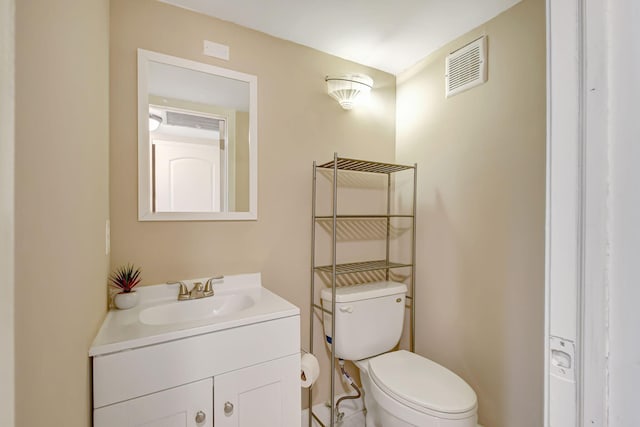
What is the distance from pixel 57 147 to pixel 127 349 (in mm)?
638

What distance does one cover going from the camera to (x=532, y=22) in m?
1.31

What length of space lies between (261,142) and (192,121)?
0.35m

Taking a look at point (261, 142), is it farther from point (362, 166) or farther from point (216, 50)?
point (362, 166)

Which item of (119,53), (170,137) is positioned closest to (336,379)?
(170,137)

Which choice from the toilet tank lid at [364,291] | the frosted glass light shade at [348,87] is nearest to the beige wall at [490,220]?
the toilet tank lid at [364,291]

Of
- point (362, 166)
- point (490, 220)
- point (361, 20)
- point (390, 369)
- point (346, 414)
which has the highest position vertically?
point (361, 20)

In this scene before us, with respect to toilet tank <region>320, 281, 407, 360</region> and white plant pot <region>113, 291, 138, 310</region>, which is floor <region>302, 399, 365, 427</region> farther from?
white plant pot <region>113, 291, 138, 310</region>

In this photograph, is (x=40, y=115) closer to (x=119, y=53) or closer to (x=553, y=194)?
(x=553, y=194)

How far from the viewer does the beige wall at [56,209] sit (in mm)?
423

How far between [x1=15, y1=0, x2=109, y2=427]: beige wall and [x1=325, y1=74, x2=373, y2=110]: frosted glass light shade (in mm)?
1128

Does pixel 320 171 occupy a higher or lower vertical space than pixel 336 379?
higher

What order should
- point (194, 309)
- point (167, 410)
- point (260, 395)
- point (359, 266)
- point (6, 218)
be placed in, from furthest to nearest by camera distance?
1. point (359, 266)
2. point (194, 309)
3. point (260, 395)
4. point (167, 410)
5. point (6, 218)

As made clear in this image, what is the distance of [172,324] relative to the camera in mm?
1026

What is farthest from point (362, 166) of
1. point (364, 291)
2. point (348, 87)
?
point (364, 291)
